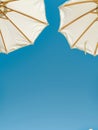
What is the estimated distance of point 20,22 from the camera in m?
12.8

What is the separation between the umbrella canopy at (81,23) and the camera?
38.6 feet

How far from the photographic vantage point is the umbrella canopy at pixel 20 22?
1195 cm

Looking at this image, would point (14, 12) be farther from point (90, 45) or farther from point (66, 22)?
point (90, 45)

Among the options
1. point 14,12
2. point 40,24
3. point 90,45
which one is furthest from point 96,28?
point 14,12

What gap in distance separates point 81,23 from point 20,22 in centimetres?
221

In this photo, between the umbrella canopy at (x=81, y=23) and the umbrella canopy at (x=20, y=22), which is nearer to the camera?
the umbrella canopy at (x=81, y=23)

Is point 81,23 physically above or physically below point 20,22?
below

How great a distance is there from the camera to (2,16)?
12.5 m

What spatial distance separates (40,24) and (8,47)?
1860 mm

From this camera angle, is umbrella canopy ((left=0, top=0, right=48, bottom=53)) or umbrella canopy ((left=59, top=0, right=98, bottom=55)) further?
umbrella canopy ((left=0, top=0, right=48, bottom=53))

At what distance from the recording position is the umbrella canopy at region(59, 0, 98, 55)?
11.8m

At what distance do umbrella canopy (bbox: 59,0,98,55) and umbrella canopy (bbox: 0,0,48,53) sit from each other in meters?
0.78

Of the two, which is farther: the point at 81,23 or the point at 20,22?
the point at 20,22

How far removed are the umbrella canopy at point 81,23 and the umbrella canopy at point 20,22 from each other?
0.78m
